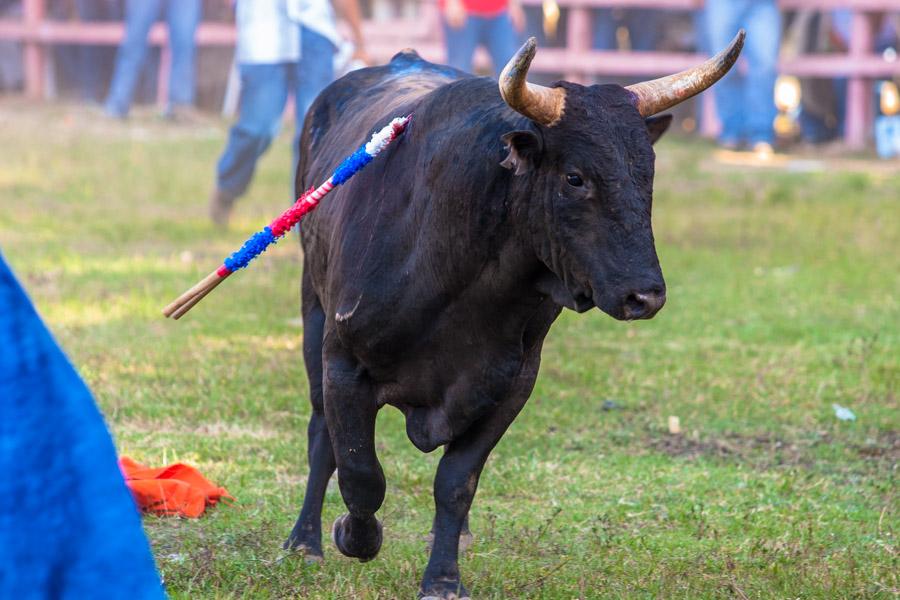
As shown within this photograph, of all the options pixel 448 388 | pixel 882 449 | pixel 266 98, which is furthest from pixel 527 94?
pixel 266 98

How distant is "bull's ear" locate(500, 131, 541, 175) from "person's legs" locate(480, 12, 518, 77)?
9.61 m

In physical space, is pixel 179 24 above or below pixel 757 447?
below

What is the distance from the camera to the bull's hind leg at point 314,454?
4.92m

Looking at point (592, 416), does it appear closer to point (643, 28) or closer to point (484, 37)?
point (484, 37)

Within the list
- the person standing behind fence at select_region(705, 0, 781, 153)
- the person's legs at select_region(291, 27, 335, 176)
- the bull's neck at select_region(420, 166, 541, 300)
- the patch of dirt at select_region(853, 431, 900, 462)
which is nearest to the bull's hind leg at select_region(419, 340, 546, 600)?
the bull's neck at select_region(420, 166, 541, 300)

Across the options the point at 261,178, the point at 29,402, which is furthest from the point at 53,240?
the point at 29,402

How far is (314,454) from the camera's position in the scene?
16.6ft

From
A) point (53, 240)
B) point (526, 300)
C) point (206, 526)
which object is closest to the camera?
point (526, 300)

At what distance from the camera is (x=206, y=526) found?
203 inches

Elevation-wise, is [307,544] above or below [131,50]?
above

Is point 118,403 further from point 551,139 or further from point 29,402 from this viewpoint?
point 29,402

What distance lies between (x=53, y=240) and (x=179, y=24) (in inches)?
315

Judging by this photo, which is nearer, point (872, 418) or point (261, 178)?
point (872, 418)

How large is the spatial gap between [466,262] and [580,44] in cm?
1485
